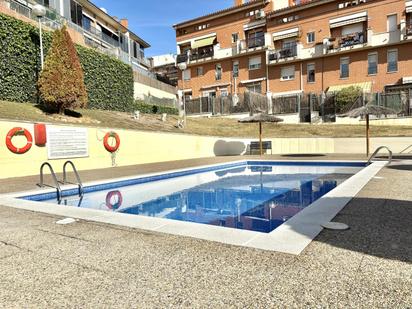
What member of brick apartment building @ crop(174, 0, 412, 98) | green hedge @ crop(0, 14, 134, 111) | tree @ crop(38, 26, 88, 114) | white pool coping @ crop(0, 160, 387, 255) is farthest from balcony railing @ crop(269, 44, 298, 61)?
white pool coping @ crop(0, 160, 387, 255)

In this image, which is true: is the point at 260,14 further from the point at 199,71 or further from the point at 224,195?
the point at 224,195

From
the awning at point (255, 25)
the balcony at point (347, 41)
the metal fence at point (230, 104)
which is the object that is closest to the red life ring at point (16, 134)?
the metal fence at point (230, 104)

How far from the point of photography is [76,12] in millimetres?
29078

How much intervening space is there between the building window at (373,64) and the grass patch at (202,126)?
9.96 metres

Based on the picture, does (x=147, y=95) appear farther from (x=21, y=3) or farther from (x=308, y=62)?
(x=308, y=62)

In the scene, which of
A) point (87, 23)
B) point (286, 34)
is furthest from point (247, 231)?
point (87, 23)

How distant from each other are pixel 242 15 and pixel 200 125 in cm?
1931

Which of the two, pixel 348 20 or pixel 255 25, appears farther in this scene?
pixel 255 25

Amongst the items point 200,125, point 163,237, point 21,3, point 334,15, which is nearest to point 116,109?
point 200,125

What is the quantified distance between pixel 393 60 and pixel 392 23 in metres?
3.41

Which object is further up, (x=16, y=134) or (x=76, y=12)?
(x=76, y=12)

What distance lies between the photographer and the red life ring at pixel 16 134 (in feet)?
37.5

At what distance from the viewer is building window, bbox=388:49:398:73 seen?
2949 centimetres

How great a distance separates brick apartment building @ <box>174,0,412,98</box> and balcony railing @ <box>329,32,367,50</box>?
87mm
